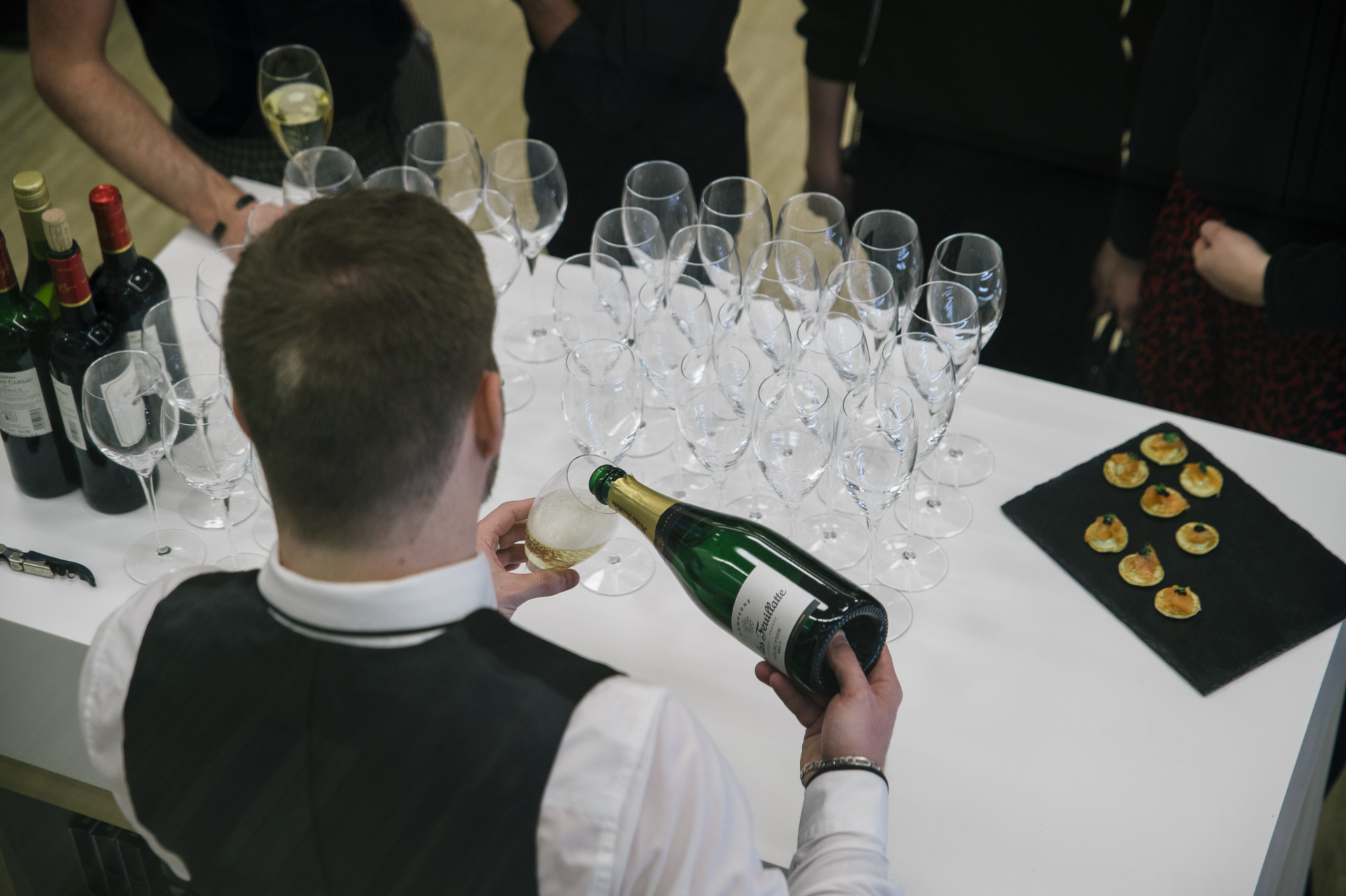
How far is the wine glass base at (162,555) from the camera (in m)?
1.38

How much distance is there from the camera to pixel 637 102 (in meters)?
3.02

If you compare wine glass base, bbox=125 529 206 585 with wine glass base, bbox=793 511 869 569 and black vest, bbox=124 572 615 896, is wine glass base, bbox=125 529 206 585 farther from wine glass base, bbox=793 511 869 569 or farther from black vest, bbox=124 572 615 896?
wine glass base, bbox=793 511 869 569

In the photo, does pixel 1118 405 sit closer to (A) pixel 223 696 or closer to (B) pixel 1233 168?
(B) pixel 1233 168

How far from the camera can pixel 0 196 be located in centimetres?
365

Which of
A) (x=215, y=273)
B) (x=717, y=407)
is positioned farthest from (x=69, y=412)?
(x=717, y=407)

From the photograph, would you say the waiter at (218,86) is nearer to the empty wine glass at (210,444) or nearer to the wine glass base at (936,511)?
the empty wine glass at (210,444)

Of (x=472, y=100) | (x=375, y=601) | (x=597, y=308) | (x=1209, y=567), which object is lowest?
(x=472, y=100)

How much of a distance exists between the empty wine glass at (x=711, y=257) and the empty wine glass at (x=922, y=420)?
25cm

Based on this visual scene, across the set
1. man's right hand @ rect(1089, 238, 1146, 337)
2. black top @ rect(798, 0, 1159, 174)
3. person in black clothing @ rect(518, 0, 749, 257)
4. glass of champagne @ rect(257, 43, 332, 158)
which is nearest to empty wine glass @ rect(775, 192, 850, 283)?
glass of champagne @ rect(257, 43, 332, 158)

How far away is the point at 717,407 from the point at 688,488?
0.18 meters

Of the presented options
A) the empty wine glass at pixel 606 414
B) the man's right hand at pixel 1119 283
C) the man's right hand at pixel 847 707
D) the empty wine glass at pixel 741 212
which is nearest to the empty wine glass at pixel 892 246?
the empty wine glass at pixel 741 212

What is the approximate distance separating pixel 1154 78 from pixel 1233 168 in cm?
23

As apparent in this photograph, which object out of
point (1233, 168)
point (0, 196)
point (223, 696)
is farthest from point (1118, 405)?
point (0, 196)

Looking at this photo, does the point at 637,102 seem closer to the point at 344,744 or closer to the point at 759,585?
the point at 759,585
